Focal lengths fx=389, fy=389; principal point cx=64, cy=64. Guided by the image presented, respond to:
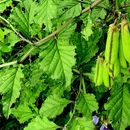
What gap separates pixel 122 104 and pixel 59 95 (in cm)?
31

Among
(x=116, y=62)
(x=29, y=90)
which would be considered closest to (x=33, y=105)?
(x=29, y=90)

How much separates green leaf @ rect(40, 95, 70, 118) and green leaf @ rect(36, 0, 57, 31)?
1.48ft

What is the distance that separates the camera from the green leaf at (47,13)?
1.44m

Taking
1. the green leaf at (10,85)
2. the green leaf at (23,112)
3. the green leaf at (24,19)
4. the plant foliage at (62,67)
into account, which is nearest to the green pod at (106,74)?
the plant foliage at (62,67)

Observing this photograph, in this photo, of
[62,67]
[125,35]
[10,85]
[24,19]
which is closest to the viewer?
[125,35]

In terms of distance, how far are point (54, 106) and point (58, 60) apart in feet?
1.31

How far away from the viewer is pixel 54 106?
1796 mm

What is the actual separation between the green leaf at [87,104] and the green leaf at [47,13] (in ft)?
1.37

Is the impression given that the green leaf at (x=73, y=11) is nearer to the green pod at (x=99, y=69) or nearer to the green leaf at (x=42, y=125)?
the green pod at (x=99, y=69)

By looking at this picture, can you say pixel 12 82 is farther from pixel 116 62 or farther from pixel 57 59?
pixel 116 62

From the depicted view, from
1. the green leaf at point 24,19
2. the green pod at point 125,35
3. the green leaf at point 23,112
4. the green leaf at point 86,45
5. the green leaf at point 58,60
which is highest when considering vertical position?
the green pod at point 125,35

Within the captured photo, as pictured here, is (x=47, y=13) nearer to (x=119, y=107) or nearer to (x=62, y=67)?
(x=62, y=67)

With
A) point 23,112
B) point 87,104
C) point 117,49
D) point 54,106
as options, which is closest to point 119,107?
point 87,104

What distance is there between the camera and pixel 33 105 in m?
2.02
